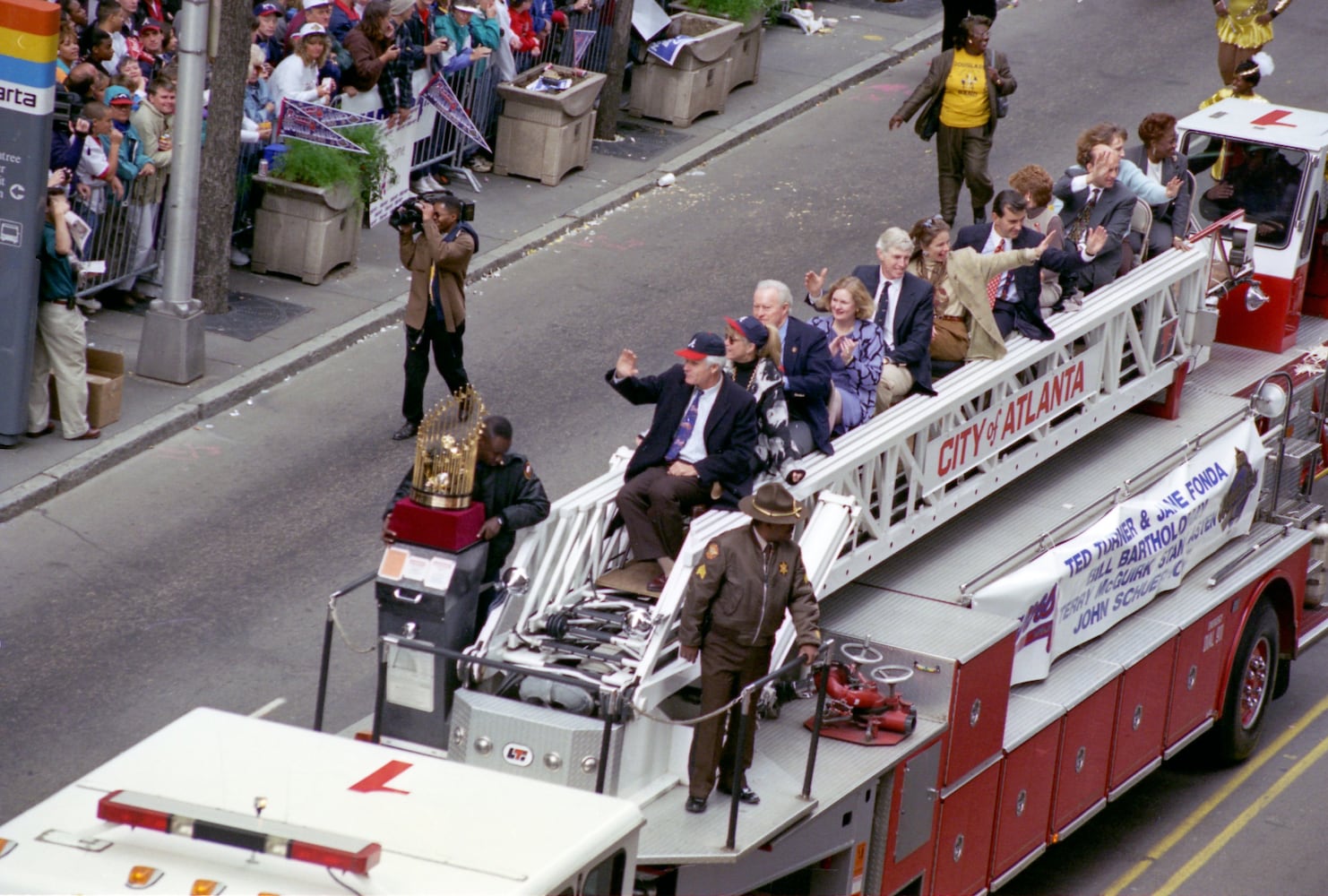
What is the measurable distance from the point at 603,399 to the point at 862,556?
5869mm

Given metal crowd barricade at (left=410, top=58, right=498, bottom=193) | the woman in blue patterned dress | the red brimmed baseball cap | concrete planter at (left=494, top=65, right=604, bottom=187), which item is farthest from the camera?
concrete planter at (left=494, top=65, right=604, bottom=187)

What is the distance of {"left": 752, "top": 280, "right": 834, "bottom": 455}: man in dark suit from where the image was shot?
10.3 m

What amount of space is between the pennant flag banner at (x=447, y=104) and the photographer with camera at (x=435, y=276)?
14.8 ft

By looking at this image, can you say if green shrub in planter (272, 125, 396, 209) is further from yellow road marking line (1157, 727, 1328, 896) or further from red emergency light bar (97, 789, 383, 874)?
red emergency light bar (97, 789, 383, 874)

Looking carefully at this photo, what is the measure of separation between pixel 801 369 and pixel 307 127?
8.00 metres

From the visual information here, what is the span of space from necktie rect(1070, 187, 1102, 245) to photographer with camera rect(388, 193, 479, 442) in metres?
4.03

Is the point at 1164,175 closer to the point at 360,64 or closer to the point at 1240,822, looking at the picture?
the point at 1240,822

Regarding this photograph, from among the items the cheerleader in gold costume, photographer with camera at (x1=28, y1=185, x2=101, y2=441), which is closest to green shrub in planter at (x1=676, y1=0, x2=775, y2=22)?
the cheerleader in gold costume

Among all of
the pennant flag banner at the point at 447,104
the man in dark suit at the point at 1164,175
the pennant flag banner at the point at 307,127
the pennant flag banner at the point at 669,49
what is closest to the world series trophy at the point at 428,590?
the man in dark suit at the point at 1164,175

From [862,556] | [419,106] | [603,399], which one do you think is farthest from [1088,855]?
[419,106]

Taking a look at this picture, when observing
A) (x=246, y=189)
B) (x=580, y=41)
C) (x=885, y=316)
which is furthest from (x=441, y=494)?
(x=580, y=41)

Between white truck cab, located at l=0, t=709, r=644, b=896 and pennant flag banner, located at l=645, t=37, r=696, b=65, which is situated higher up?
pennant flag banner, located at l=645, t=37, r=696, b=65

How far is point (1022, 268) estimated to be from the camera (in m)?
11.7

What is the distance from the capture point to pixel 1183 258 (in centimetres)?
1284
